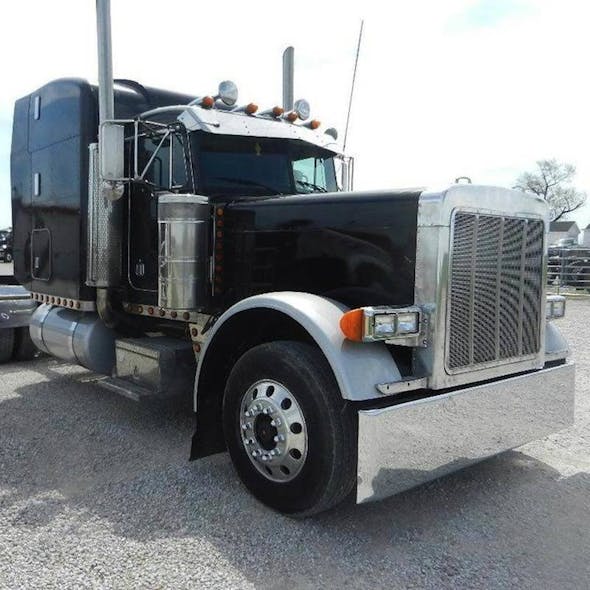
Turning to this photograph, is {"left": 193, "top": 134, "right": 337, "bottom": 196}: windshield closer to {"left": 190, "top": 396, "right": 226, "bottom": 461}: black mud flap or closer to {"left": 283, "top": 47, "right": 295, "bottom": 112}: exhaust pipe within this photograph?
{"left": 283, "top": 47, "right": 295, "bottom": 112}: exhaust pipe

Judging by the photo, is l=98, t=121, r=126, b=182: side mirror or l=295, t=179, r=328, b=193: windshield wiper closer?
l=98, t=121, r=126, b=182: side mirror

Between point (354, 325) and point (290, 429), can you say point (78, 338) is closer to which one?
point (290, 429)

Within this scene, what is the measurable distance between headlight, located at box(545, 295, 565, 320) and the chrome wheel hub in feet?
6.95

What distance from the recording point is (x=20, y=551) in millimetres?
3137

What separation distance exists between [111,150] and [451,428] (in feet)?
10.1

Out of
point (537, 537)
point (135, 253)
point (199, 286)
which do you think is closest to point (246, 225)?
point (199, 286)

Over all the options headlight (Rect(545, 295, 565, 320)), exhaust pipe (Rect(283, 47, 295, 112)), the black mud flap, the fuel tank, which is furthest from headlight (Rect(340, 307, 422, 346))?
exhaust pipe (Rect(283, 47, 295, 112))

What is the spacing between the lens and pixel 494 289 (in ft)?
12.3

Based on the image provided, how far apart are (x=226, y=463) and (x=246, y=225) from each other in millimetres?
1700

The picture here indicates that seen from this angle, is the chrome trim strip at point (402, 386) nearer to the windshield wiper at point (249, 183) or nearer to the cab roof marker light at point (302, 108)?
the windshield wiper at point (249, 183)

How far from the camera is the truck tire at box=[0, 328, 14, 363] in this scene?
7.72m

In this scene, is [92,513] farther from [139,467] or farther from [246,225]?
[246,225]

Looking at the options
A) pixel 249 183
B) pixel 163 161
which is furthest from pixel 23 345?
pixel 249 183

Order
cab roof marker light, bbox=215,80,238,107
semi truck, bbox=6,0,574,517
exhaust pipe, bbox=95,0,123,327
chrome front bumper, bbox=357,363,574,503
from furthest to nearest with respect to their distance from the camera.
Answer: exhaust pipe, bbox=95,0,123,327, cab roof marker light, bbox=215,80,238,107, semi truck, bbox=6,0,574,517, chrome front bumper, bbox=357,363,574,503
